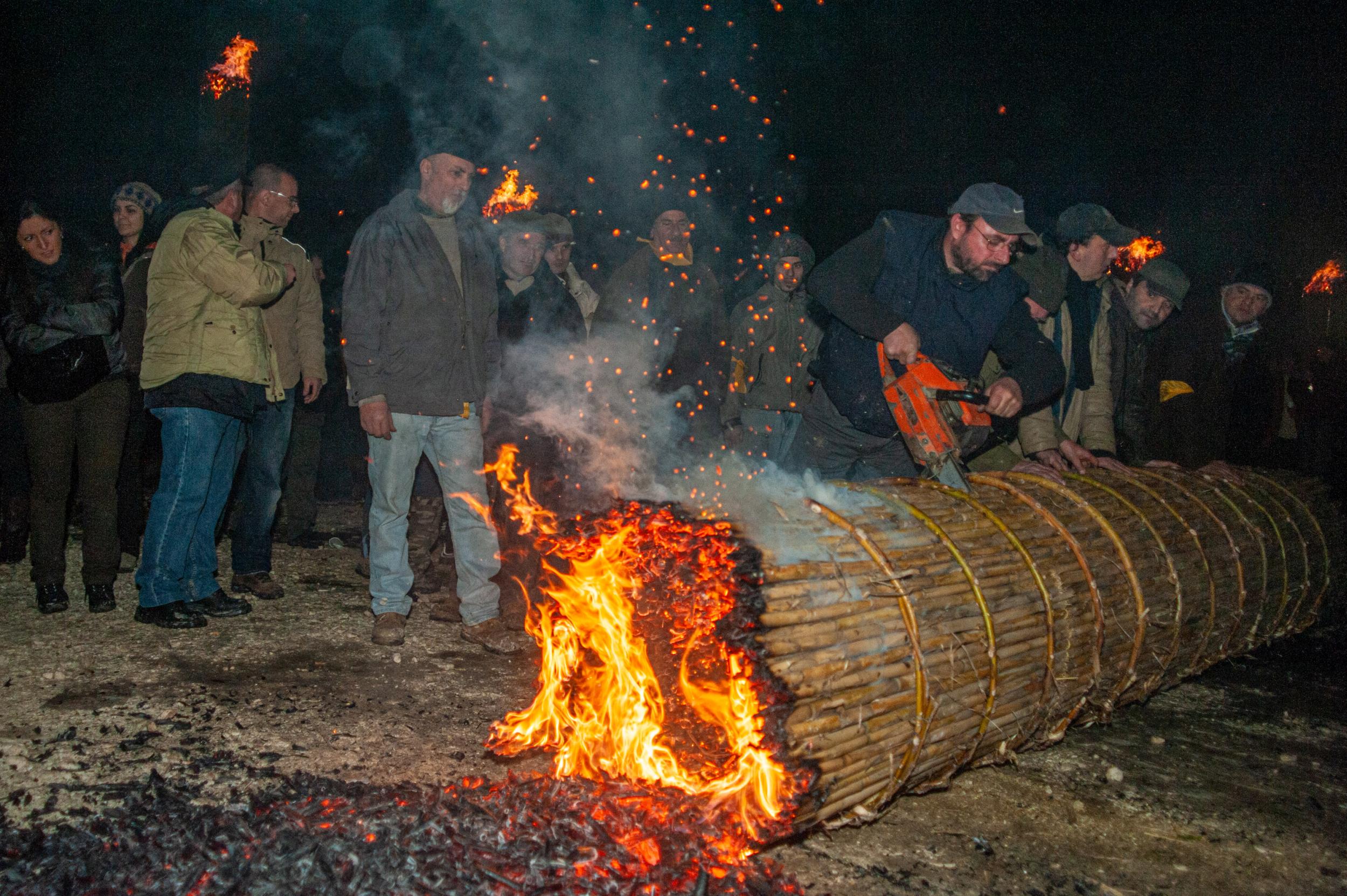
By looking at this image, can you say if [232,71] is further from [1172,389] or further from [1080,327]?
[1172,389]

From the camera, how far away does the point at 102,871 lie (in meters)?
2.22

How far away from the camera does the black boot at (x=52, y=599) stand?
4527mm

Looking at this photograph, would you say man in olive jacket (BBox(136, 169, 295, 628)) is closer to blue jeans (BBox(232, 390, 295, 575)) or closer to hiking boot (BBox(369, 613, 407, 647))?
blue jeans (BBox(232, 390, 295, 575))

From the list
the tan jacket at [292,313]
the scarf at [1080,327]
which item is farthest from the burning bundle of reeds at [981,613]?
the tan jacket at [292,313]

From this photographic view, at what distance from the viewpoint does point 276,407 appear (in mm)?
5211

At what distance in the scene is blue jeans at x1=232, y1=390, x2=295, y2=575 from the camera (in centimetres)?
519

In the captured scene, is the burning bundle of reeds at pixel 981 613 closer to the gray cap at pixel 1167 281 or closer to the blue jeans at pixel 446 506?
the gray cap at pixel 1167 281

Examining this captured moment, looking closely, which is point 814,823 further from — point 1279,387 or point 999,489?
point 1279,387

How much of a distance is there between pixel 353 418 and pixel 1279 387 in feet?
30.5

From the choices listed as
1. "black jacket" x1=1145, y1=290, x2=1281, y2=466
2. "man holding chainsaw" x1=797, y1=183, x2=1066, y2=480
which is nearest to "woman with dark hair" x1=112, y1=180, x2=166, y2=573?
"man holding chainsaw" x1=797, y1=183, x2=1066, y2=480

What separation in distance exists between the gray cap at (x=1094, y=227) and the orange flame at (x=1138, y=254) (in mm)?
6599

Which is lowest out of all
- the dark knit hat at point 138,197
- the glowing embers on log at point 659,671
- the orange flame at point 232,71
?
the glowing embers on log at point 659,671

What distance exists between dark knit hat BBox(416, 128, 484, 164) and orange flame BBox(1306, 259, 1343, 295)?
9.69 metres

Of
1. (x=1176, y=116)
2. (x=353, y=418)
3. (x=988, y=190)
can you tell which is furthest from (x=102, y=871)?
(x=1176, y=116)
